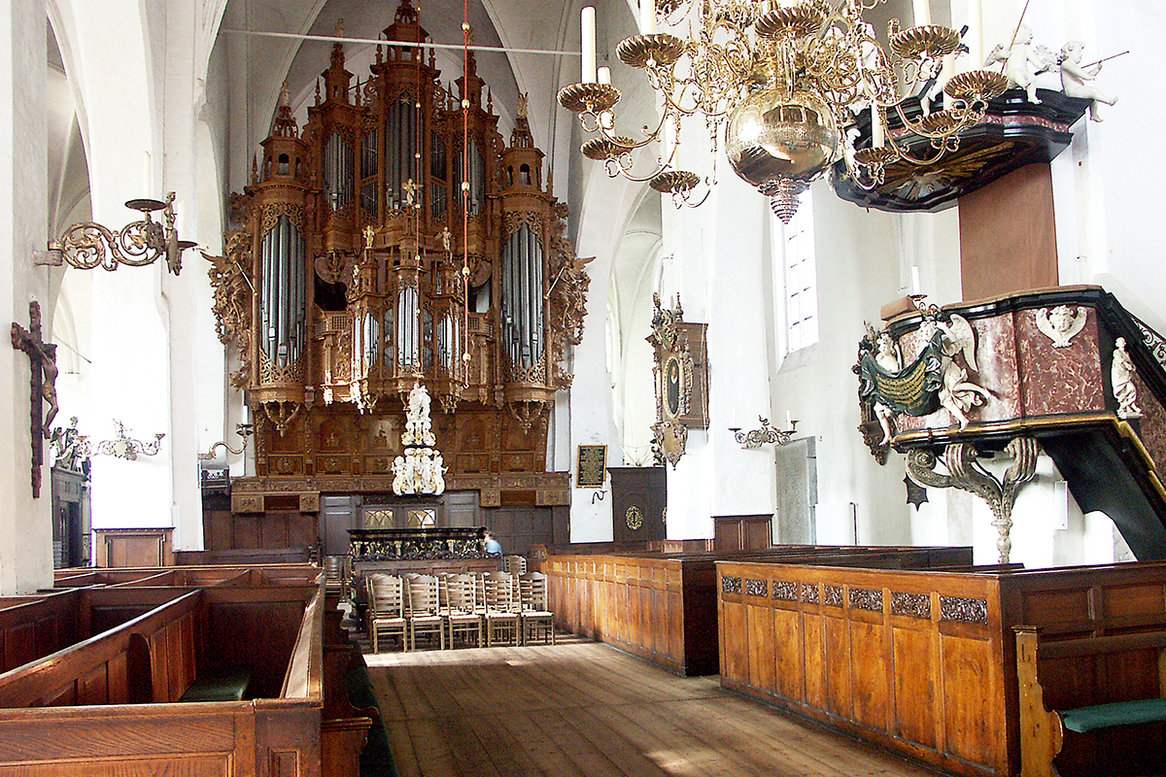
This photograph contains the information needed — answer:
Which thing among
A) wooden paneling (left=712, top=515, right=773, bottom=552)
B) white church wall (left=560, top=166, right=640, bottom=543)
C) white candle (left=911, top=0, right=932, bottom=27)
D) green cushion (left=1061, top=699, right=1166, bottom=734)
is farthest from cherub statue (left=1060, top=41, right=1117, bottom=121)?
white church wall (left=560, top=166, right=640, bottom=543)

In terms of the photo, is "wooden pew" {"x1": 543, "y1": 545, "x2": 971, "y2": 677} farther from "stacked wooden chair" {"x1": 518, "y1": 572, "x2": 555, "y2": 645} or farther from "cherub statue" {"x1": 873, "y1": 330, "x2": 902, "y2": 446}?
"cherub statue" {"x1": 873, "y1": 330, "x2": 902, "y2": 446}

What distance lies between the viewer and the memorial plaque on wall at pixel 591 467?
16859mm

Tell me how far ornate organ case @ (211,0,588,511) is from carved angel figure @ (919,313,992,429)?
32.1 feet

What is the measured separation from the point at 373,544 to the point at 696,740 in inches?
398

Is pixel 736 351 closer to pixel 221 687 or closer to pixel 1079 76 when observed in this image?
pixel 1079 76

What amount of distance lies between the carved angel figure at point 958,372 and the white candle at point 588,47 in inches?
101

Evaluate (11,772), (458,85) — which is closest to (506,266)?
(458,85)

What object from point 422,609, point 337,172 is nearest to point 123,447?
point 422,609

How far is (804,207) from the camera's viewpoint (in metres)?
15.5

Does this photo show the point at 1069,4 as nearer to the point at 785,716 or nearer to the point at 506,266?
the point at 785,716

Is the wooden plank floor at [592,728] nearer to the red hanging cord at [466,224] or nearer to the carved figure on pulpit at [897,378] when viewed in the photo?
the carved figure on pulpit at [897,378]

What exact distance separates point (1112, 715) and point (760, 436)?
252 inches

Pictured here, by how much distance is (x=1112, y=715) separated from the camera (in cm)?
428

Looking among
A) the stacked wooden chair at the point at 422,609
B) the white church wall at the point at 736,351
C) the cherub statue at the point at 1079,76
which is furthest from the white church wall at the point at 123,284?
the cherub statue at the point at 1079,76
